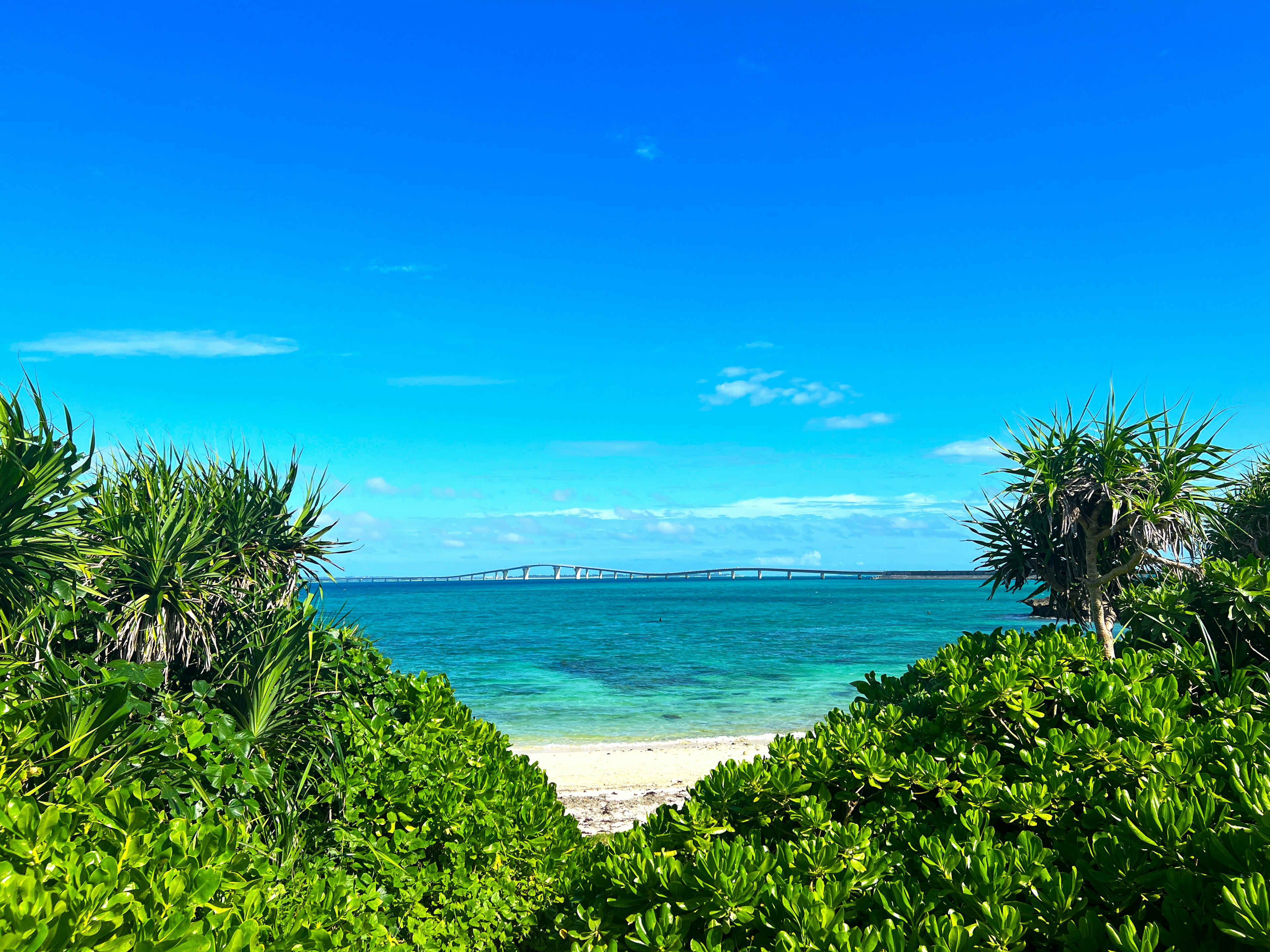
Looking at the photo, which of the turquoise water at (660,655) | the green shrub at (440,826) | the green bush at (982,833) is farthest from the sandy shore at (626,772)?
the green bush at (982,833)

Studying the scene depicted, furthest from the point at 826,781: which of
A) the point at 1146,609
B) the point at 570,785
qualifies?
the point at 570,785

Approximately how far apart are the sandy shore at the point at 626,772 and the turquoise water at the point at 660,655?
1.97m

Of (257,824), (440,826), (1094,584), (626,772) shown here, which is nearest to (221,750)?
(257,824)

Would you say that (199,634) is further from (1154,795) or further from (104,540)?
(1154,795)

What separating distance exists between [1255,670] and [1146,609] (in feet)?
4.17

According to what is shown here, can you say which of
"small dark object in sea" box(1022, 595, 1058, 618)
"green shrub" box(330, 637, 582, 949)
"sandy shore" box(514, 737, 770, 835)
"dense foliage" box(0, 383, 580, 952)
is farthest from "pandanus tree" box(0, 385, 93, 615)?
"small dark object in sea" box(1022, 595, 1058, 618)

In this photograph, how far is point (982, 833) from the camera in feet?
8.09

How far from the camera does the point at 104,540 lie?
4.56 metres

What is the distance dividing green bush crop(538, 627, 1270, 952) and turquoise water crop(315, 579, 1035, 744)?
156 inches

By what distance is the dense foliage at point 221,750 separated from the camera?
7.86 ft

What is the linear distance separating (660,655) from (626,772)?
1081 inches

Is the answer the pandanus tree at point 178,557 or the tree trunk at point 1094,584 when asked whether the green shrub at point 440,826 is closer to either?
the pandanus tree at point 178,557

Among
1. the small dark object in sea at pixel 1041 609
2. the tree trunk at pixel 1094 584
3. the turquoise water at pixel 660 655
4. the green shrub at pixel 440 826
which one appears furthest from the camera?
the turquoise water at pixel 660 655

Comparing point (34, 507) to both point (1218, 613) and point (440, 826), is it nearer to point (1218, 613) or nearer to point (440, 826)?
point (440, 826)
